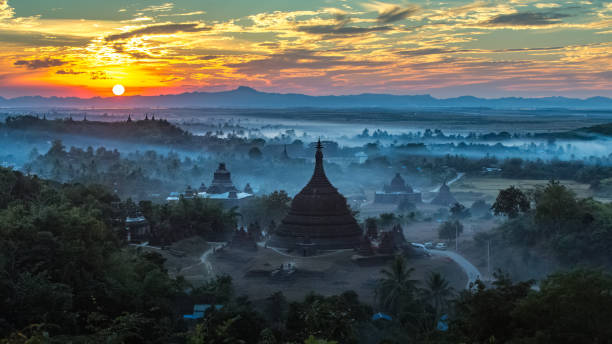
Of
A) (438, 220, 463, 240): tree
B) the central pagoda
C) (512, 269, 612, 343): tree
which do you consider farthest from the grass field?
(512, 269, 612, 343): tree

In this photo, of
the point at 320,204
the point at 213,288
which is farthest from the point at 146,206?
the point at 213,288

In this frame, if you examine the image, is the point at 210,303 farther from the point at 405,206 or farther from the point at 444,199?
the point at 444,199

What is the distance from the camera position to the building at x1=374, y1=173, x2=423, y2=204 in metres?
109

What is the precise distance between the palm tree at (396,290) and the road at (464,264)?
30.5ft

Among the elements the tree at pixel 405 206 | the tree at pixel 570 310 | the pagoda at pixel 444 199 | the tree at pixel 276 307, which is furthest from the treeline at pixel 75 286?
the pagoda at pixel 444 199

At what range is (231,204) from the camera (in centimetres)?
9600

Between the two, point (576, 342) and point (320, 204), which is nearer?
point (576, 342)

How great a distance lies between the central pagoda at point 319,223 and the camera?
2355 inches

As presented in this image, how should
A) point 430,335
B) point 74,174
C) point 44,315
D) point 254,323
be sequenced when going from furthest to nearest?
point 74,174, point 254,323, point 430,335, point 44,315

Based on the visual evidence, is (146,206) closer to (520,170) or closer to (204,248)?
(204,248)

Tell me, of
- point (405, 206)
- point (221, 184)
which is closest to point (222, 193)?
point (221, 184)

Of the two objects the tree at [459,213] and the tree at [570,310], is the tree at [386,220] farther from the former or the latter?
the tree at [570,310]

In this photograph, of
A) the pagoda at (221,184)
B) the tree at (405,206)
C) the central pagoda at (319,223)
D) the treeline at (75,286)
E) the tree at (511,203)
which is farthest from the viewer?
the tree at (405,206)

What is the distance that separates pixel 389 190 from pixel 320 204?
5143 cm
